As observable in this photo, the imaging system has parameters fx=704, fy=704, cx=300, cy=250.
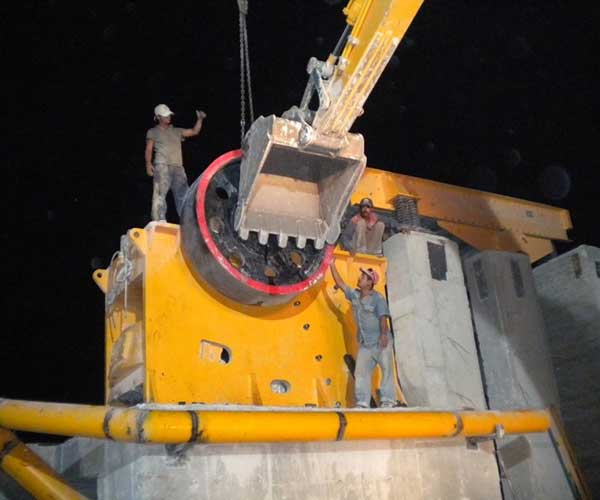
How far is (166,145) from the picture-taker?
7363mm

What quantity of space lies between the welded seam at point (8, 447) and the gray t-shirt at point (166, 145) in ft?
9.99

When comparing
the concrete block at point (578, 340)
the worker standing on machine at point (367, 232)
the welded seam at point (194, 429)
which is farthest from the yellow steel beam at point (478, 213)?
the welded seam at point (194, 429)

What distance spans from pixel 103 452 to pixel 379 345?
270cm

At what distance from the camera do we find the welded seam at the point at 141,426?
448 centimetres

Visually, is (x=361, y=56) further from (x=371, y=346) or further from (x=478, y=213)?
(x=478, y=213)

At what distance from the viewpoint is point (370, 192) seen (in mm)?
8438

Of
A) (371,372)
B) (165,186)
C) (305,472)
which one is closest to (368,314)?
(371,372)

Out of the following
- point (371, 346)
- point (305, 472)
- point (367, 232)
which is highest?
point (367, 232)

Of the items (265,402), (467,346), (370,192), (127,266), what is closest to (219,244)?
(127,266)

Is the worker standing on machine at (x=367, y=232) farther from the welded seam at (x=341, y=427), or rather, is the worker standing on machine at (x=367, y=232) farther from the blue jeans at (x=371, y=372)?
the welded seam at (x=341, y=427)

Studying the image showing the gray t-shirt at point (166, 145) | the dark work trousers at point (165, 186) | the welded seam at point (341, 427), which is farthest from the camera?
the gray t-shirt at point (166, 145)

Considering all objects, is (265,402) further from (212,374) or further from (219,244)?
(219,244)

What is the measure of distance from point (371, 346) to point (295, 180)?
1.76 meters

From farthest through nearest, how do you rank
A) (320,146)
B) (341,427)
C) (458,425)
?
(320,146) → (458,425) → (341,427)
